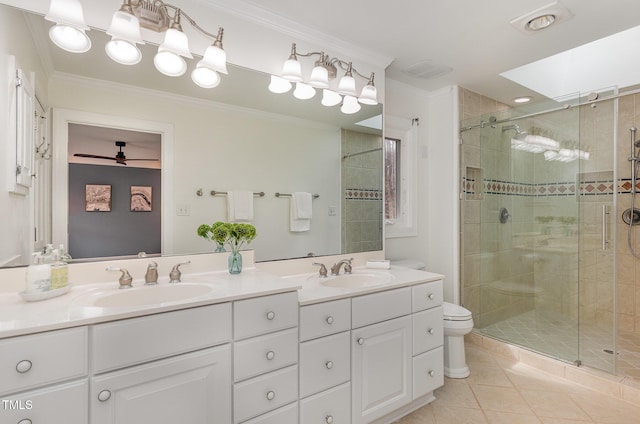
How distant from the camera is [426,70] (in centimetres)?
261

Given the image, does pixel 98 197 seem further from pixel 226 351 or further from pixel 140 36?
pixel 226 351

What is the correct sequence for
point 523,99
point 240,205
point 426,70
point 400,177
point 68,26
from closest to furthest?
1. point 68,26
2. point 240,205
3. point 426,70
4. point 400,177
5. point 523,99

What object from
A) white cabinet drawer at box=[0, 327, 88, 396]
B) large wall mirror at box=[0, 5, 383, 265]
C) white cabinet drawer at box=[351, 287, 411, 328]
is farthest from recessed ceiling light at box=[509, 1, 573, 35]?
white cabinet drawer at box=[0, 327, 88, 396]

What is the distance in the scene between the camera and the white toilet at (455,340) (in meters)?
2.32

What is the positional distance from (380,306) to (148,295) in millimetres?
1147

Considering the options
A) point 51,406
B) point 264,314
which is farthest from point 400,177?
point 51,406

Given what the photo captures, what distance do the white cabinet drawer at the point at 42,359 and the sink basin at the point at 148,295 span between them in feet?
1.00

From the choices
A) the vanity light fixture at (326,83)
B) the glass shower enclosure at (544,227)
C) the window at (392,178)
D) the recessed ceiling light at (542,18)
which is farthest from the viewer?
the window at (392,178)

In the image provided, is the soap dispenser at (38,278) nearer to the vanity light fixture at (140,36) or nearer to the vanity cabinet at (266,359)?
the vanity cabinet at (266,359)

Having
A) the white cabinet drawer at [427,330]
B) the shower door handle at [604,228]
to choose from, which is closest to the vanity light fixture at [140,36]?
the white cabinet drawer at [427,330]

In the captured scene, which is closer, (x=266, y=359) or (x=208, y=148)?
(x=266, y=359)

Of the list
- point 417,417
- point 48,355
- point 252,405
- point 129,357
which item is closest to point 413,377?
point 417,417

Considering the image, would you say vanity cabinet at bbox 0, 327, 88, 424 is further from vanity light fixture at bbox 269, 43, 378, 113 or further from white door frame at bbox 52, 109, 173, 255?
vanity light fixture at bbox 269, 43, 378, 113

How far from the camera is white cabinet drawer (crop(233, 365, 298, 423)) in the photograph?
129 cm
